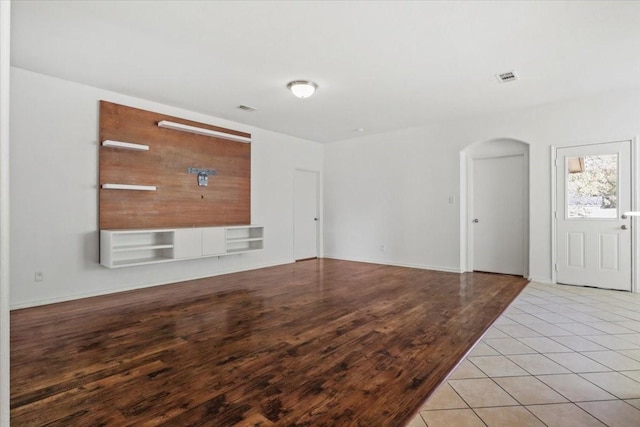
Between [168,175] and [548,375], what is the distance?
503 cm

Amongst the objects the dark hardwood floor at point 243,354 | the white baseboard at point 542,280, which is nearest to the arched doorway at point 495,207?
the white baseboard at point 542,280

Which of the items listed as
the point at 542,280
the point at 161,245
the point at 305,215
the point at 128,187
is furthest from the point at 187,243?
the point at 542,280

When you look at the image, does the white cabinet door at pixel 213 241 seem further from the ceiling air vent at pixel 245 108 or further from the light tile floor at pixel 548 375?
the light tile floor at pixel 548 375

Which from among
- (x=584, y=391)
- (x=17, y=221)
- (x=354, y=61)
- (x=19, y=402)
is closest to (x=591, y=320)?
(x=584, y=391)

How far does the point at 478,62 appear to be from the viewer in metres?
3.63

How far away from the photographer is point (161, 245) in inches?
189

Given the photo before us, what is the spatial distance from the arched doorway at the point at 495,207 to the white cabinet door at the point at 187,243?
4428mm

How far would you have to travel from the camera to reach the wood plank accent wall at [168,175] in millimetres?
4516

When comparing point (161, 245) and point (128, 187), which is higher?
point (128, 187)

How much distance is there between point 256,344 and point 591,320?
3358mm

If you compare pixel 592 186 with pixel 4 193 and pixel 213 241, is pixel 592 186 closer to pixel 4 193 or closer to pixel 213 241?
pixel 213 241

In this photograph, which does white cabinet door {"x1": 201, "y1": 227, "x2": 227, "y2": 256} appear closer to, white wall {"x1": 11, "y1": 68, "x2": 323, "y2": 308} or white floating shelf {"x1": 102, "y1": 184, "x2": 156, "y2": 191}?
white wall {"x1": 11, "y1": 68, "x2": 323, "y2": 308}

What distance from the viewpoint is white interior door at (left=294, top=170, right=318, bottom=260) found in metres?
7.45

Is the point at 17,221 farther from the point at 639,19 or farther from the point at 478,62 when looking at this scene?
the point at 639,19
